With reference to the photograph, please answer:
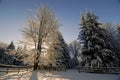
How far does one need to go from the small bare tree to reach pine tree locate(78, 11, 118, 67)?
453 centimetres

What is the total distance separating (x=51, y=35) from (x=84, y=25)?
559 centimetres

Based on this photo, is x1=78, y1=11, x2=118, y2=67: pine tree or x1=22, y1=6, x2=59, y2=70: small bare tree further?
x1=78, y1=11, x2=118, y2=67: pine tree

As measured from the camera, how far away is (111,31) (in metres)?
22.9

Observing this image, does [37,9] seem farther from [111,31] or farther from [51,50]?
[111,31]

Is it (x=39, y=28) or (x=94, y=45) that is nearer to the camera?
(x=39, y=28)

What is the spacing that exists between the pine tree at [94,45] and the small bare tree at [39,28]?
14.9 feet

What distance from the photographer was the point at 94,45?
18250 mm

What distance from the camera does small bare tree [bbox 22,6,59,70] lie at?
16.4 m

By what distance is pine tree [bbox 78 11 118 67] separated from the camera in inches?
688

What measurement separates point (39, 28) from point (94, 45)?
7.29 m

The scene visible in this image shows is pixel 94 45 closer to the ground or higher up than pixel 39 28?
closer to the ground

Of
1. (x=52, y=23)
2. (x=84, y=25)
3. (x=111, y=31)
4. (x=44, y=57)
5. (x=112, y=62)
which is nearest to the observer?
(x=44, y=57)

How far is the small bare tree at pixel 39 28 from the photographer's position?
53.8 ft

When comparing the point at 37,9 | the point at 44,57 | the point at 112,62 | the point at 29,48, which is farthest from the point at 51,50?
the point at 112,62
